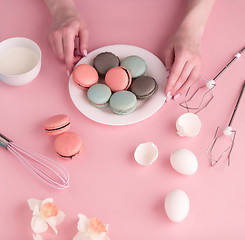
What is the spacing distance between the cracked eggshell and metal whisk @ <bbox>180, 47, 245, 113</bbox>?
4cm

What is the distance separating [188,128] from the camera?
3.32 ft

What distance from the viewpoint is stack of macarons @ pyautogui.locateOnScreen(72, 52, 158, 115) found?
1025 mm

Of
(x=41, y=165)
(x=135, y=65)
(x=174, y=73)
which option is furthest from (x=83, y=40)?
(x=41, y=165)

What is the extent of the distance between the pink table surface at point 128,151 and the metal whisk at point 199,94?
0.06 feet

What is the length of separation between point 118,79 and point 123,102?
8 centimetres

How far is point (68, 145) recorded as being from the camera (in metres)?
0.96

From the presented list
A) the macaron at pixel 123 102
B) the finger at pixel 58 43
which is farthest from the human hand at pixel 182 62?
the finger at pixel 58 43

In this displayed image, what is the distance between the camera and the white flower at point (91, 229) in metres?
0.82

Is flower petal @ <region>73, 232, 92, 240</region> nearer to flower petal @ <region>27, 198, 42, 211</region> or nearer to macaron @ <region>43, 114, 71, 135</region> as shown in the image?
flower petal @ <region>27, 198, 42, 211</region>

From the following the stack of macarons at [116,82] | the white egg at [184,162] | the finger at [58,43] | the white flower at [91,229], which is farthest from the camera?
the finger at [58,43]

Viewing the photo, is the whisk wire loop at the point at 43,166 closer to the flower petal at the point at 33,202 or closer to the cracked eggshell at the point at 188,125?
the flower petal at the point at 33,202

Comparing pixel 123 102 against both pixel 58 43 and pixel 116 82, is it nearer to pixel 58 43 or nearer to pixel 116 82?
pixel 116 82

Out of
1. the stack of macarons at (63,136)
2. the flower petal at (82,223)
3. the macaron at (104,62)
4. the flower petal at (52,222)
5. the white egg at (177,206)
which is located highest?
the macaron at (104,62)

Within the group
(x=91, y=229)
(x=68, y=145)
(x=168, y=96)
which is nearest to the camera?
(x=91, y=229)
